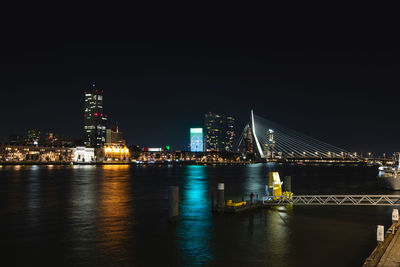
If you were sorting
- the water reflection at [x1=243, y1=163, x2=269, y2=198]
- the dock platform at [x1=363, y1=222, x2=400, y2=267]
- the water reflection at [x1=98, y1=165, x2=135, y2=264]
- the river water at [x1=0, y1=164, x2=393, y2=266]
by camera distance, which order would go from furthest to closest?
the water reflection at [x1=243, y1=163, x2=269, y2=198]
the water reflection at [x1=98, y1=165, x2=135, y2=264]
the river water at [x1=0, y1=164, x2=393, y2=266]
the dock platform at [x1=363, y1=222, x2=400, y2=267]

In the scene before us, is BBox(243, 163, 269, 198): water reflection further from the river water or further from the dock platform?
the dock platform

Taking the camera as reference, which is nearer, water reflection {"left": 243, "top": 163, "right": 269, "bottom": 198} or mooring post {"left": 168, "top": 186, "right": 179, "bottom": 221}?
mooring post {"left": 168, "top": 186, "right": 179, "bottom": 221}

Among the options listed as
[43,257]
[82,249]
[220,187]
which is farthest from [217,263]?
[220,187]

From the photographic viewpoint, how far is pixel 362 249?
1812cm

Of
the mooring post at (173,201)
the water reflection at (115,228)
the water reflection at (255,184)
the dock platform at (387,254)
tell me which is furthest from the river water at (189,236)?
the water reflection at (255,184)

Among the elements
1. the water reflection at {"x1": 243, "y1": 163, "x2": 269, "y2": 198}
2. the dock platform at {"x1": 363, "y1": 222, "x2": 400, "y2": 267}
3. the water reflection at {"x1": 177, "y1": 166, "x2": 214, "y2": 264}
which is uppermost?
the dock platform at {"x1": 363, "y1": 222, "x2": 400, "y2": 267}

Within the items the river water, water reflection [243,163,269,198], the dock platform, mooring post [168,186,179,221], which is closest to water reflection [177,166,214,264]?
the river water

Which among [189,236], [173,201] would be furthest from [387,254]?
[173,201]

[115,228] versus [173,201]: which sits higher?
[173,201]

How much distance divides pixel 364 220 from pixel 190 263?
1510cm

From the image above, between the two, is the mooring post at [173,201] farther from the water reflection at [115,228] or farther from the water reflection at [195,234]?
the water reflection at [115,228]

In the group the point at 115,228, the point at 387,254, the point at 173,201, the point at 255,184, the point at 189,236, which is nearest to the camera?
the point at 387,254

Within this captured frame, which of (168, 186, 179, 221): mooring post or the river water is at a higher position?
(168, 186, 179, 221): mooring post

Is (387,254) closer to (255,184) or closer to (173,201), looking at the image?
(173,201)
